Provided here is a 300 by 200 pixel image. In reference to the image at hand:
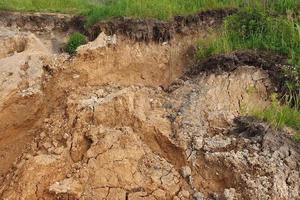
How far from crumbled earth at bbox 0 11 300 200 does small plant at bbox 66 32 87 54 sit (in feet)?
1.70

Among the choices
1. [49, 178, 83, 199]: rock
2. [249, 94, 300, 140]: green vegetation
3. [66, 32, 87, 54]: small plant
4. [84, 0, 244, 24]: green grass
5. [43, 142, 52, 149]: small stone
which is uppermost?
[84, 0, 244, 24]: green grass

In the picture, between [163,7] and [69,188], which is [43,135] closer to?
[69,188]

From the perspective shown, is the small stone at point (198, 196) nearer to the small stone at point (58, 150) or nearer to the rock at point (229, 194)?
the rock at point (229, 194)

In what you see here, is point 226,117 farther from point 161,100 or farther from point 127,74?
point 127,74

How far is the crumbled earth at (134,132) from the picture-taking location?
5113 millimetres

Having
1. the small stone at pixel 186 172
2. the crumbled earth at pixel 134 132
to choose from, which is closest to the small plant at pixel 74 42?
the crumbled earth at pixel 134 132

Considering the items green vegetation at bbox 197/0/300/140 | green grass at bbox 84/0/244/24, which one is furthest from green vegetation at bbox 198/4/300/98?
green grass at bbox 84/0/244/24

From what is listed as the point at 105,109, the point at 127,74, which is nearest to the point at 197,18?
the point at 127,74

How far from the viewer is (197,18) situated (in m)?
7.55

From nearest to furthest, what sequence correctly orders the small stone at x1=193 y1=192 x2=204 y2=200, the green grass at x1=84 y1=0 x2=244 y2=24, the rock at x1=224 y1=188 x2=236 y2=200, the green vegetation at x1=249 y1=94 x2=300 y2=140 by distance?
the rock at x1=224 y1=188 x2=236 y2=200 < the small stone at x1=193 y1=192 x2=204 y2=200 < the green vegetation at x1=249 y1=94 x2=300 y2=140 < the green grass at x1=84 y1=0 x2=244 y2=24

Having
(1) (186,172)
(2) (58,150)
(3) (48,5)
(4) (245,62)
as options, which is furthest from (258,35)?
(3) (48,5)

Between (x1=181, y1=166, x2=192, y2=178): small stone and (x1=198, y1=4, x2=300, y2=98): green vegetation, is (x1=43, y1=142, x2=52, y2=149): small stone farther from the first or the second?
(x1=198, y1=4, x2=300, y2=98): green vegetation

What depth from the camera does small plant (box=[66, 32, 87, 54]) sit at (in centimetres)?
743

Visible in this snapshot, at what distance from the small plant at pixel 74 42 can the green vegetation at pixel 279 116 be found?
2930mm
